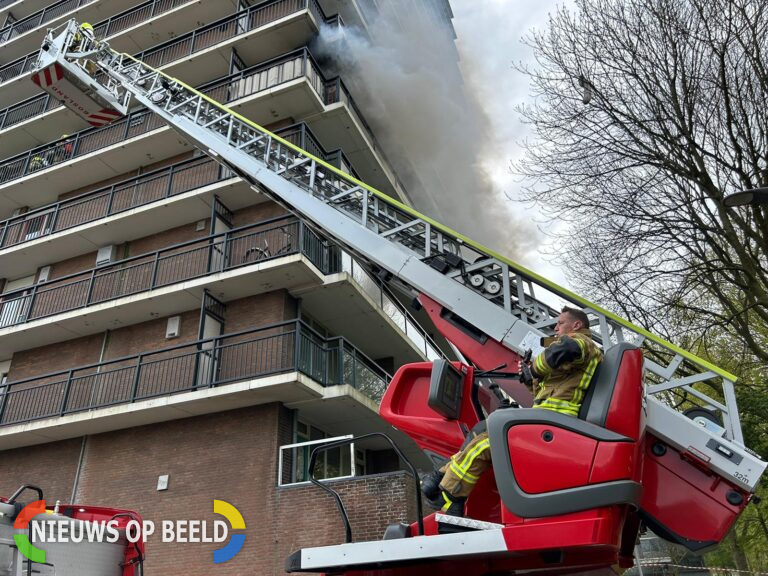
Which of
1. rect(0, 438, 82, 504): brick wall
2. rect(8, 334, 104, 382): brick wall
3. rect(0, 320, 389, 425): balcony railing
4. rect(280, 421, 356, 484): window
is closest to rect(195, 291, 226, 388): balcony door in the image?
rect(0, 320, 389, 425): balcony railing

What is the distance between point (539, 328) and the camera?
209 inches

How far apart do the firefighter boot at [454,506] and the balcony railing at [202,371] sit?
7.78 m

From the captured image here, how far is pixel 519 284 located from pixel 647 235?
5472 mm

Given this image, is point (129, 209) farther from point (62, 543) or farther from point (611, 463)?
point (611, 463)

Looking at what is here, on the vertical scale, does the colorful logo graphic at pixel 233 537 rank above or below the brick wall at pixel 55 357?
below

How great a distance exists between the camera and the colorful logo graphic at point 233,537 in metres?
11.1

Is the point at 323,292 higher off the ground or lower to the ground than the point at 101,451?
higher

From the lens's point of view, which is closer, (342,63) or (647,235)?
(647,235)

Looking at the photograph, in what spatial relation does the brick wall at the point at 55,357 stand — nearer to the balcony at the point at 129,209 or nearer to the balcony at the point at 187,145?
the balcony at the point at 129,209

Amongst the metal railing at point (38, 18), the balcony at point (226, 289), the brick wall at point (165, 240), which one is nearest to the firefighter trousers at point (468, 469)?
the balcony at point (226, 289)

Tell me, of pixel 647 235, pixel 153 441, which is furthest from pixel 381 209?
pixel 153 441

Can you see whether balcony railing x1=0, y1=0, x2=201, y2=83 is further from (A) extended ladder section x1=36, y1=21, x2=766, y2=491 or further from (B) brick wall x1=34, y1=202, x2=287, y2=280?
(A) extended ladder section x1=36, y1=21, x2=766, y2=491

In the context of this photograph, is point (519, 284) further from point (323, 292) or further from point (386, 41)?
point (386, 41)

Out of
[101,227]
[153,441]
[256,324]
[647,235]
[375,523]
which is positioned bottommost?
[375,523]
